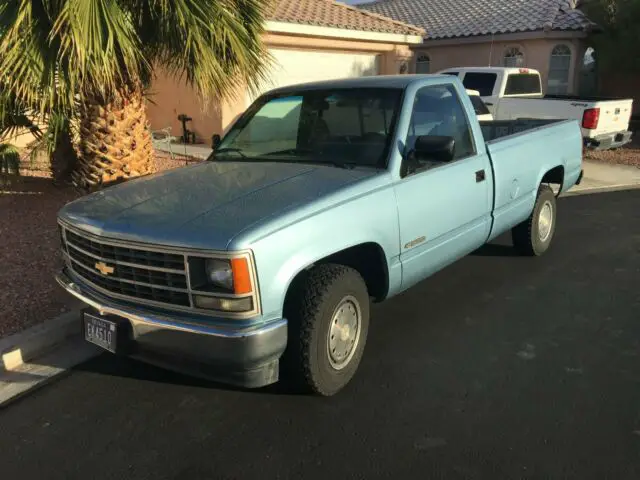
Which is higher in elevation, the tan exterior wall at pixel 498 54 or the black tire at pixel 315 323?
the tan exterior wall at pixel 498 54

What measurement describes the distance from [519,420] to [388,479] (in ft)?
2.95

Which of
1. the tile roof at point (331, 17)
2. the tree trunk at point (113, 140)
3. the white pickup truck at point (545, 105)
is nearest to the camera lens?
the tree trunk at point (113, 140)

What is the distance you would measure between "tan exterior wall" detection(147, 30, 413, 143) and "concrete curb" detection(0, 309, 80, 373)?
803 cm

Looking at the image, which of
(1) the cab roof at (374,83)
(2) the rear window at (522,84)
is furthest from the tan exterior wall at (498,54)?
(1) the cab roof at (374,83)

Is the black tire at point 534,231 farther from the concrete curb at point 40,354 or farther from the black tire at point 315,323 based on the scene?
the concrete curb at point 40,354

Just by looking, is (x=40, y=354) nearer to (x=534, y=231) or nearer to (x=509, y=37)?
(x=534, y=231)

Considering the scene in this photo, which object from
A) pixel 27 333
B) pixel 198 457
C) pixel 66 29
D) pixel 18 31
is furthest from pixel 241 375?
pixel 18 31

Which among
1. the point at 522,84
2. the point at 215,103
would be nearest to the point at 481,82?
the point at 522,84

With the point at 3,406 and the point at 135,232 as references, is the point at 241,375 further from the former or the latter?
the point at 3,406

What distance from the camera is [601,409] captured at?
327 centimetres

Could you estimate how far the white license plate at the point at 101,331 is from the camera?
312cm

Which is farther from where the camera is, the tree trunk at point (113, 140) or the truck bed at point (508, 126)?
the tree trunk at point (113, 140)

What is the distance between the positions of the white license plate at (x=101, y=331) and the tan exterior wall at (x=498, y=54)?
1651 centimetres

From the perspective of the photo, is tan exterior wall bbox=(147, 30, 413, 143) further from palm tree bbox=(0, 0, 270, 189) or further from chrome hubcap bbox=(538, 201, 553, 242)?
chrome hubcap bbox=(538, 201, 553, 242)
